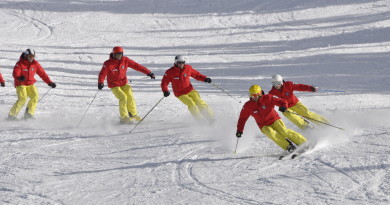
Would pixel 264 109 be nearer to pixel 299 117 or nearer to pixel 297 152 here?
pixel 297 152

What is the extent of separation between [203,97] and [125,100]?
3.25 metres

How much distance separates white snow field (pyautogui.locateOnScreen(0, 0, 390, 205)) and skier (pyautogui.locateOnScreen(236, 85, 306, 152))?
0.33m

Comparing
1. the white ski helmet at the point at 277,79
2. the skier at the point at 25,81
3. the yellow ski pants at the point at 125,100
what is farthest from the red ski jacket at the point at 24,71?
the white ski helmet at the point at 277,79

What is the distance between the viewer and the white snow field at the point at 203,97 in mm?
7805

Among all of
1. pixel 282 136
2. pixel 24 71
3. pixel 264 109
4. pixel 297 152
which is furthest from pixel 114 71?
pixel 297 152

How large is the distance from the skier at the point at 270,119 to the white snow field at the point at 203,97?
33 centimetres

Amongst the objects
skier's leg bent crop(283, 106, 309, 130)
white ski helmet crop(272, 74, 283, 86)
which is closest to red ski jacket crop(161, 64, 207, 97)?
white ski helmet crop(272, 74, 283, 86)

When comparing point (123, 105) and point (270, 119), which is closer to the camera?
point (270, 119)

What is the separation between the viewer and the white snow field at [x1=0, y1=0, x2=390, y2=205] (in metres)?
7.80

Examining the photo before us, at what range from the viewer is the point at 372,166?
8.18m

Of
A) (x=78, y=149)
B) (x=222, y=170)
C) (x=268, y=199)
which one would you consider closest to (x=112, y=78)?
(x=78, y=149)

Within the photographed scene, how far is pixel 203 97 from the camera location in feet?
50.2

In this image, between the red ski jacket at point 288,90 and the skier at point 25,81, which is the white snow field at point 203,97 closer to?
the skier at point 25,81

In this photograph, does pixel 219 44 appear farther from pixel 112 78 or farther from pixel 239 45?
pixel 112 78
